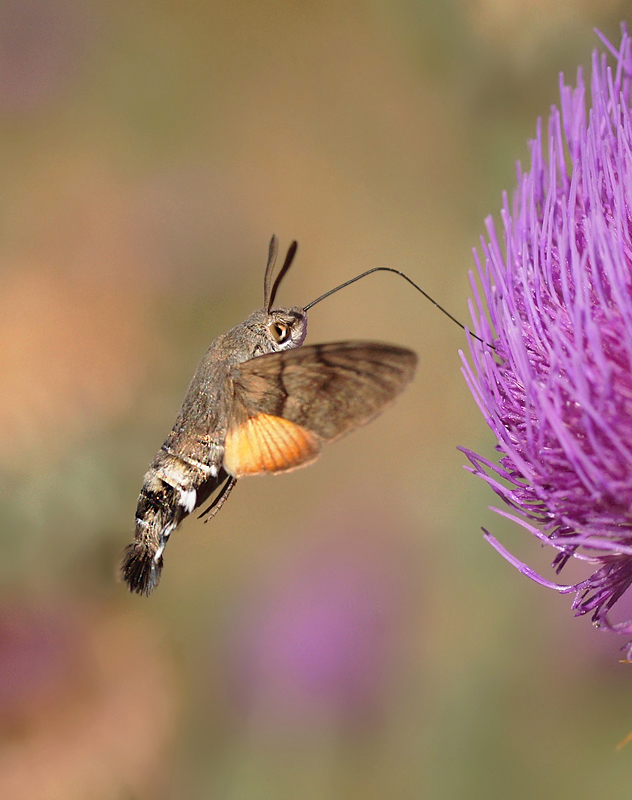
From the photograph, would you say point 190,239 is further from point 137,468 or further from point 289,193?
point 137,468

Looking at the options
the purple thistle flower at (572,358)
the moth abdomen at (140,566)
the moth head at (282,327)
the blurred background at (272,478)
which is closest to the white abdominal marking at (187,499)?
the moth abdomen at (140,566)

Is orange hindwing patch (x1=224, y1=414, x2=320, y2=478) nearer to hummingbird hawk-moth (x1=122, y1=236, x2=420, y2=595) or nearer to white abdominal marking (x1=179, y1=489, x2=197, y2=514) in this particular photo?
hummingbird hawk-moth (x1=122, y1=236, x2=420, y2=595)

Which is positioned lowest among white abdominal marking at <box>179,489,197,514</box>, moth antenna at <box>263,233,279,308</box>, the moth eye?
white abdominal marking at <box>179,489,197,514</box>

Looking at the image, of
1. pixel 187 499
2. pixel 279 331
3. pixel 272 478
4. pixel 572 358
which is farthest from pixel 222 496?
pixel 272 478

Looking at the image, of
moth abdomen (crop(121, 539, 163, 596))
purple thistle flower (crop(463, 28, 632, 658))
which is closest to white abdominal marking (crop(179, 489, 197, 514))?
moth abdomen (crop(121, 539, 163, 596))

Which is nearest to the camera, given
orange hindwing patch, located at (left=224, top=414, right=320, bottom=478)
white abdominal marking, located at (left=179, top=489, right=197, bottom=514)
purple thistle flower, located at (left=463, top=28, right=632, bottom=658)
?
purple thistle flower, located at (left=463, top=28, right=632, bottom=658)

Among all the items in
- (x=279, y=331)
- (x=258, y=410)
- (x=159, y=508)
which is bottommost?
(x=159, y=508)

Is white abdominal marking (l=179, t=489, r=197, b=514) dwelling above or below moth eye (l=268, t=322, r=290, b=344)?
below

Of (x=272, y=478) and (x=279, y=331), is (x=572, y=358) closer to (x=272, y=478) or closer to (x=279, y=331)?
(x=279, y=331)
